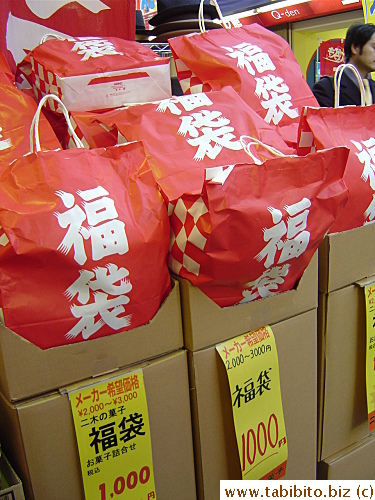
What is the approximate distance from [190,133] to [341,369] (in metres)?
0.66

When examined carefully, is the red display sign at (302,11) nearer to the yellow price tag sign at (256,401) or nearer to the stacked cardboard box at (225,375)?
the stacked cardboard box at (225,375)

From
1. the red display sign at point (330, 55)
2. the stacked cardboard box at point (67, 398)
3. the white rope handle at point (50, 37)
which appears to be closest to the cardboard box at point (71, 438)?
the stacked cardboard box at point (67, 398)

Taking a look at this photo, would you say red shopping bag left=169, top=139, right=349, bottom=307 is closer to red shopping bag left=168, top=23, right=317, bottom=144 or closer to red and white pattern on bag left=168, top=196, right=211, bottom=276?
red and white pattern on bag left=168, top=196, right=211, bottom=276

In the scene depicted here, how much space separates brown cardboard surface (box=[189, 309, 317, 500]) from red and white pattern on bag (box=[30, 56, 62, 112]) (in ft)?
2.21

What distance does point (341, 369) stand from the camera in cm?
122

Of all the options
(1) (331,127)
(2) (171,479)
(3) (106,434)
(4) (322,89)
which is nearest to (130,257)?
(3) (106,434)

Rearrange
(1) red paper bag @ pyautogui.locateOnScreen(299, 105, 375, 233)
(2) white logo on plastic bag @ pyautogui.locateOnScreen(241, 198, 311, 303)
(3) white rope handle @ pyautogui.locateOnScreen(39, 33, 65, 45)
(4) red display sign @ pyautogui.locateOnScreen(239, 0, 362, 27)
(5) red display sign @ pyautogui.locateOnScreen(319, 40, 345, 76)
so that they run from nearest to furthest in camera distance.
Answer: (2) white logo on plastic bag @ pyautogui.locateOnScreen(241, 198, 311, 303) < (1) red paper bag @ pyautogui.locateOnScreen(299, 105, 375, 233) < (3) white rope handle @ pyautogui.locateOnScreen(39, 33, 65, 45) < (4) red display sign @ pyautogui.locateOnScreen(239, 0, 362, 27) < (5) red display sign @ pyautogui.locateOnScreen(319, 40, 345, 76)

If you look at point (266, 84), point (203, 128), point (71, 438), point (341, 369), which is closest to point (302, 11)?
point (266, 84)

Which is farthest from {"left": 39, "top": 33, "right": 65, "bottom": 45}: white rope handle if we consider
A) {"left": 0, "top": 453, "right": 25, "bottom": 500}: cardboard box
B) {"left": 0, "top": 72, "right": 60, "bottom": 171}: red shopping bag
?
{"left": 0, "top": 453, "right": 25, "bottom": 500}: cardboard box

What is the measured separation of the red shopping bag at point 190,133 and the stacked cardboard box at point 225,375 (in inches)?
9.1

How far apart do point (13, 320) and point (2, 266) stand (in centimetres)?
9

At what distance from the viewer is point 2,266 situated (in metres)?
0.76

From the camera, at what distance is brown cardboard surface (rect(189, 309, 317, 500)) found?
3.27 feet

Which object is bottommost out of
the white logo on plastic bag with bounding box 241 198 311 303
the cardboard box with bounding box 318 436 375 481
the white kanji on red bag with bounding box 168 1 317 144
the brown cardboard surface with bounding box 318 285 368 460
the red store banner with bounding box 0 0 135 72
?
the cardboard box with bounding box 318 436 375 481
